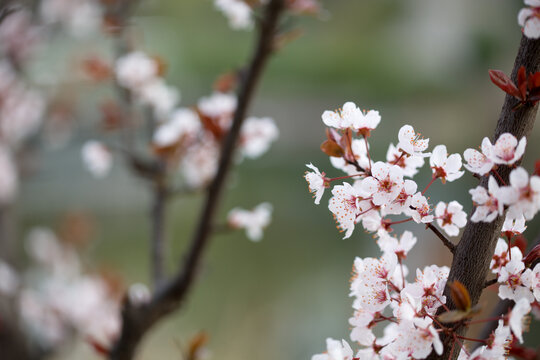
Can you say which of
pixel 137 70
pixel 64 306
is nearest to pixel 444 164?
pixel 137 70

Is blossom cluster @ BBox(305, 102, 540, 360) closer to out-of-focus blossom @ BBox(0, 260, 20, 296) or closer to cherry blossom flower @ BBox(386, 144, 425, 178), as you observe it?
cherry blossom flower @ BBox(386, 144, 425, 178)

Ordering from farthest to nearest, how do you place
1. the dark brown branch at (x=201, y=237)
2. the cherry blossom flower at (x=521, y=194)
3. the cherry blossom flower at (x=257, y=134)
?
1. the cherry blossom flower at (x=257, y=134)
2. the dark brown branch at (x=201, y=237)
3. the cherry blossom flower at (x=521, y=194)

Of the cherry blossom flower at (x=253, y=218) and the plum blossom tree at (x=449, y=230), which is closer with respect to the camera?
the plum blossom tree at (x=449, y=230)

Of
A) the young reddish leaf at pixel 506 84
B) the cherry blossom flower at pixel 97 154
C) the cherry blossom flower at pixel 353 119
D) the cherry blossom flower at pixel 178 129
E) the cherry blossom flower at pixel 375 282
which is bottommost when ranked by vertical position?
the cherry blossom flower at pixel 97 154

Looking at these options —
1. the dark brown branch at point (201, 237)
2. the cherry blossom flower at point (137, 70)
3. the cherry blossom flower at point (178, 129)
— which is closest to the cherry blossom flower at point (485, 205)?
the dark brown branch at point (201, 237)

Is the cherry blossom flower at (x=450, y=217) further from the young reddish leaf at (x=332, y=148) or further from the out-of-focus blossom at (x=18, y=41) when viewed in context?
the out-of-focus blossom at (x=18, y=41)

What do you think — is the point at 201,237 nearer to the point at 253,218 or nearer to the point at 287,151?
the point at 253,218
